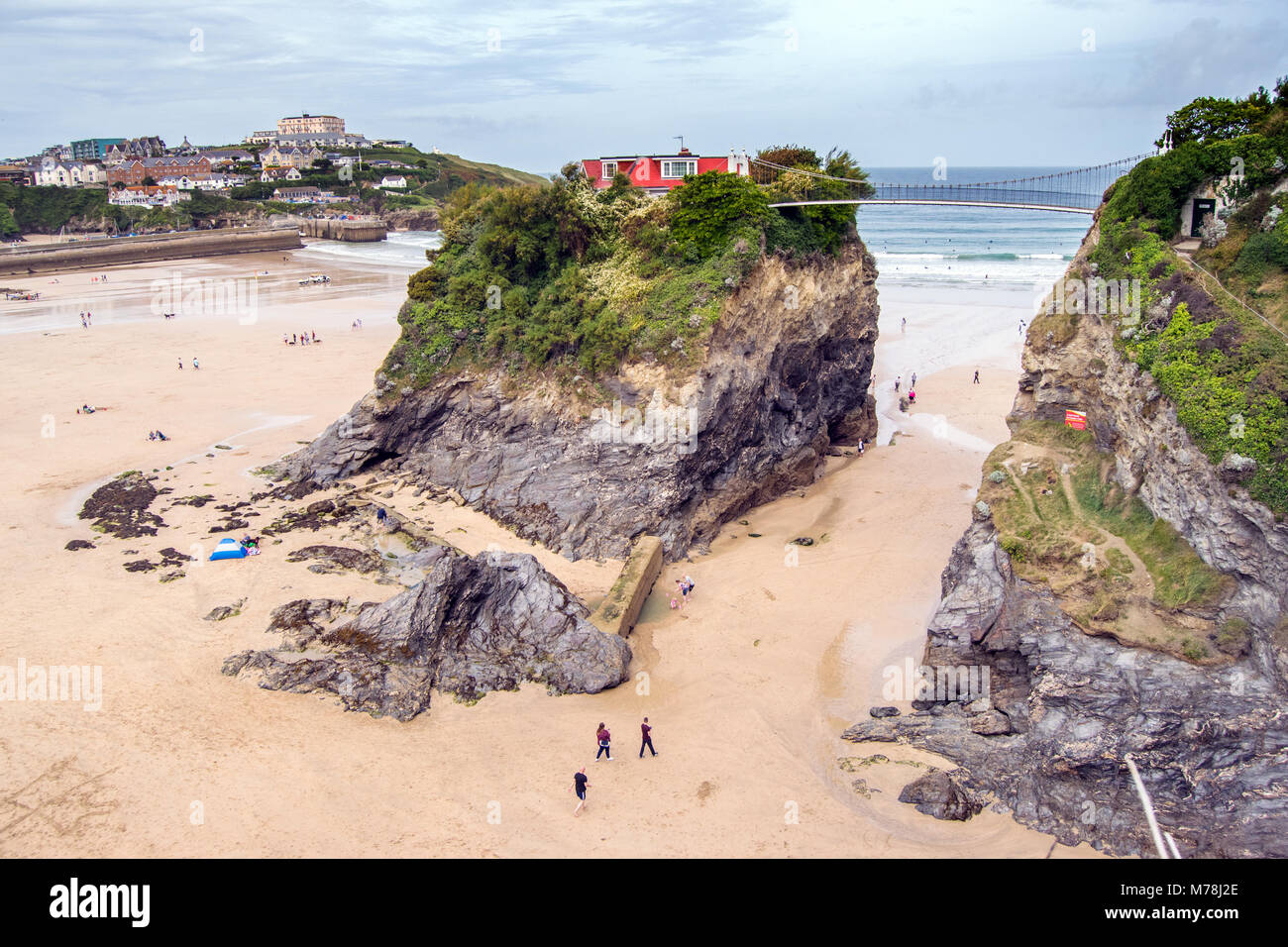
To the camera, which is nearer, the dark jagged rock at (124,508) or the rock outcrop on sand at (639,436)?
the dark jagged rock at (124,508)

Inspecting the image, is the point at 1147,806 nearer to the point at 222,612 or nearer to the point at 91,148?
the point at 222,612

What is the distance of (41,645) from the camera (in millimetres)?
18500

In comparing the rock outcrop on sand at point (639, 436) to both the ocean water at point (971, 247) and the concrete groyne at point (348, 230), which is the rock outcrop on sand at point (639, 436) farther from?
the concrete groyne at point (348, 230)

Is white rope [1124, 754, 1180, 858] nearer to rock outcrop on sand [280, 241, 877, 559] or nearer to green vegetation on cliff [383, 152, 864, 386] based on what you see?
rock outcrop on sand [280, 241, 877, 559]

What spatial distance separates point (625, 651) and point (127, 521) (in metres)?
16.5

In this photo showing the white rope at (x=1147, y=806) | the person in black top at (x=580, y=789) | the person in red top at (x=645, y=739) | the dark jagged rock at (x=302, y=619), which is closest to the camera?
the white rope at (x=1147, y=806)

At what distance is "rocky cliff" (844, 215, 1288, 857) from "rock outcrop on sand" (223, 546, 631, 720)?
21.1ft

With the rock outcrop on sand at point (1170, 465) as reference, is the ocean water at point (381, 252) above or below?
above

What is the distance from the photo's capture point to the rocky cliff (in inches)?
543

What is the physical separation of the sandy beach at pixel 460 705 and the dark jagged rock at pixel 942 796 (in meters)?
0.23

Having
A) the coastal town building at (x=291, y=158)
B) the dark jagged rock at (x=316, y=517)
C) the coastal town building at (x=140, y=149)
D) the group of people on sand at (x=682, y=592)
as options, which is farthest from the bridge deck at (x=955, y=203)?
the coastal town building at (x=140, y=149)

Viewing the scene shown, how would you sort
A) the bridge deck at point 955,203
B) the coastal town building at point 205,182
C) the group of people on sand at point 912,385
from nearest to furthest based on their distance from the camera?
the bridge deck at point 955,203 < the group of people on sand at point 912,385 < the coastal town building at point 205,182

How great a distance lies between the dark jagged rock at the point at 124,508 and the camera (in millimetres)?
24703

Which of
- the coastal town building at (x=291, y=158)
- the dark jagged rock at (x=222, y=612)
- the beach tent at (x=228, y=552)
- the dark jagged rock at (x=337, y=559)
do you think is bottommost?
the dark jagged rock at (x=222, y=612)
